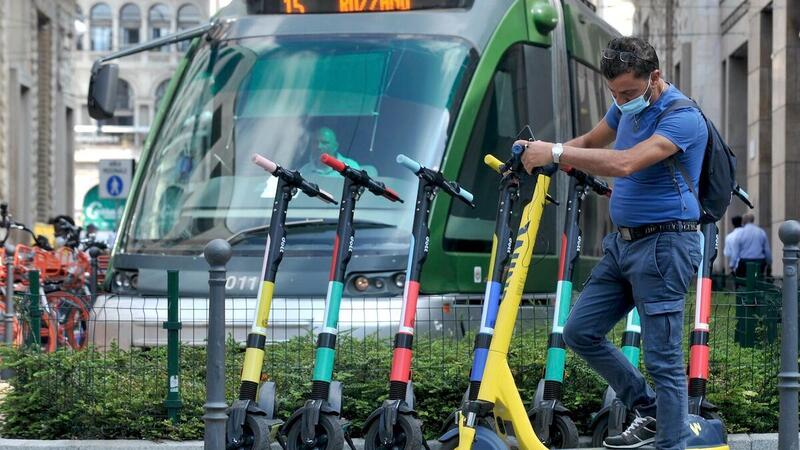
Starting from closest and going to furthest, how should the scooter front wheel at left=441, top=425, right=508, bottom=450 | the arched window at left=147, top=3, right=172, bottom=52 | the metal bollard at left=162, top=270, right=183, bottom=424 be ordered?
the scooter front wheel at left=441, top=425, right=508, bottom=450 → the metal bollard at left=162, top=270, right=183, bottom=424 → the arched window at left=147, top=3, right=172, bottom=52

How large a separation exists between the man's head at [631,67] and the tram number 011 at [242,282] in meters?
4.92

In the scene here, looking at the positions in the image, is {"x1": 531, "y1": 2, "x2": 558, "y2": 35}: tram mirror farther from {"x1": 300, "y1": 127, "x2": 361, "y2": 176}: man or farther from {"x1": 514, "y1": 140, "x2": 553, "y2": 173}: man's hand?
{"x1": 514, "y1": 140, "x2": 553, "y2": 173}: man's hand

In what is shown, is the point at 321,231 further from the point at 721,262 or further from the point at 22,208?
the point at 22,208

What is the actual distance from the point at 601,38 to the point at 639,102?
7634 mm

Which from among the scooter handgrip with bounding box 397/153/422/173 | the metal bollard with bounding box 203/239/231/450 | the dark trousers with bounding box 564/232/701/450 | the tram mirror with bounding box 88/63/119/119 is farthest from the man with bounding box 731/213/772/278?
the metal bollard with bounding box 203/239/231/450

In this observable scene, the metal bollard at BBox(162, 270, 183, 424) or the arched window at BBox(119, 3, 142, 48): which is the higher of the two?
the arched window at BBox(119, 3, 142, 48)

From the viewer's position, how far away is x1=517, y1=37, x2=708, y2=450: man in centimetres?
625

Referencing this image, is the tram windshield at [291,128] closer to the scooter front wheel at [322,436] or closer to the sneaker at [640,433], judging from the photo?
the scooter front wheel at [322,436]

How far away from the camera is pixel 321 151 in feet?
36.7

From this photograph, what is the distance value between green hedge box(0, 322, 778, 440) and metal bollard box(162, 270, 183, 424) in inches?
3.4

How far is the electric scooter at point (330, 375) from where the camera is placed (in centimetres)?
717

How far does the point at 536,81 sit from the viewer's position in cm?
1162

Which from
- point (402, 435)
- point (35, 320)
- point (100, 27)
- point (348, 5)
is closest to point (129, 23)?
point (100, 27)

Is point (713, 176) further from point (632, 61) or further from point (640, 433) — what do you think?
point (640, 433)
